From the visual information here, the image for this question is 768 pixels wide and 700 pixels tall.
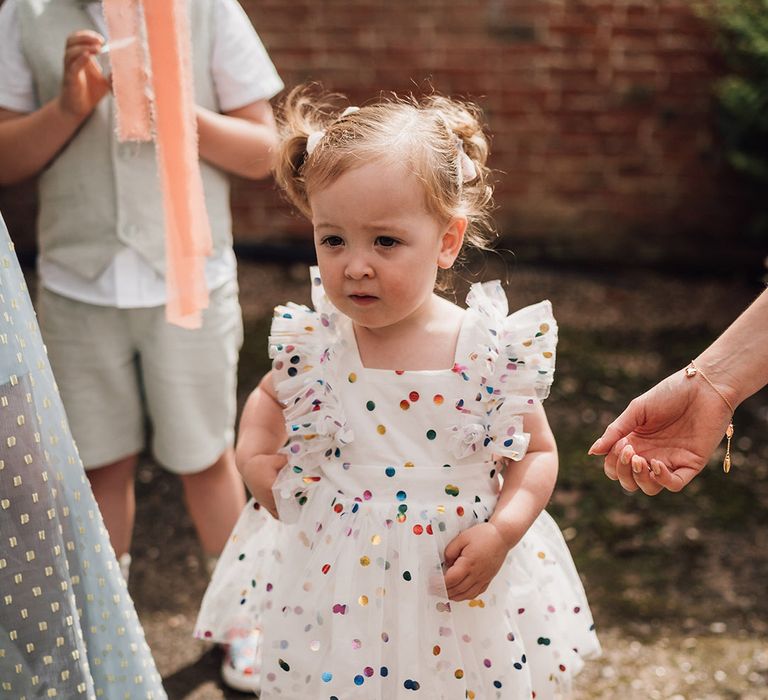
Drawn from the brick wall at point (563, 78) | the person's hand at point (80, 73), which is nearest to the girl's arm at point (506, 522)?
the person's hand at point (80, 73)

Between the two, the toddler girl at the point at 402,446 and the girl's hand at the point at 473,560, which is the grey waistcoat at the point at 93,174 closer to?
the toddler girl at the point at 402,446

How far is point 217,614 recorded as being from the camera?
2.02 m

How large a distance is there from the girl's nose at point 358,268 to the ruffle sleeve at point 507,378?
26 cm

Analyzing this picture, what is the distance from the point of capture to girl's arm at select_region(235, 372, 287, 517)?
1783 millimetres

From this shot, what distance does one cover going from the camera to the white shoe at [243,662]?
2301 mm

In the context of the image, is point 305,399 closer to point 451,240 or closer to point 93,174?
point 451,240

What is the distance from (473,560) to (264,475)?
0.41 m

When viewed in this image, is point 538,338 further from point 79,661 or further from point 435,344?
point 79,661

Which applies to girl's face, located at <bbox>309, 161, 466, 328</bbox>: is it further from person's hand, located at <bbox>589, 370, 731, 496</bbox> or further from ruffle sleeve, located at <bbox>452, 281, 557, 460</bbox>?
person's hand, located at <bbox>589, 370, 731, 496</bbox>

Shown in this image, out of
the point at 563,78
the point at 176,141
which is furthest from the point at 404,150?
the point at 563,78

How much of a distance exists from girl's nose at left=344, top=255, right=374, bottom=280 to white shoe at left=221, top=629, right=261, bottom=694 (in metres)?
1.08

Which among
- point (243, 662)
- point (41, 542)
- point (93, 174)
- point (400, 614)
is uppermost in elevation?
point (93, 174)

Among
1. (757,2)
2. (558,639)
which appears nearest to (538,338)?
(558,639)

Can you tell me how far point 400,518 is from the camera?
167 centimetres
